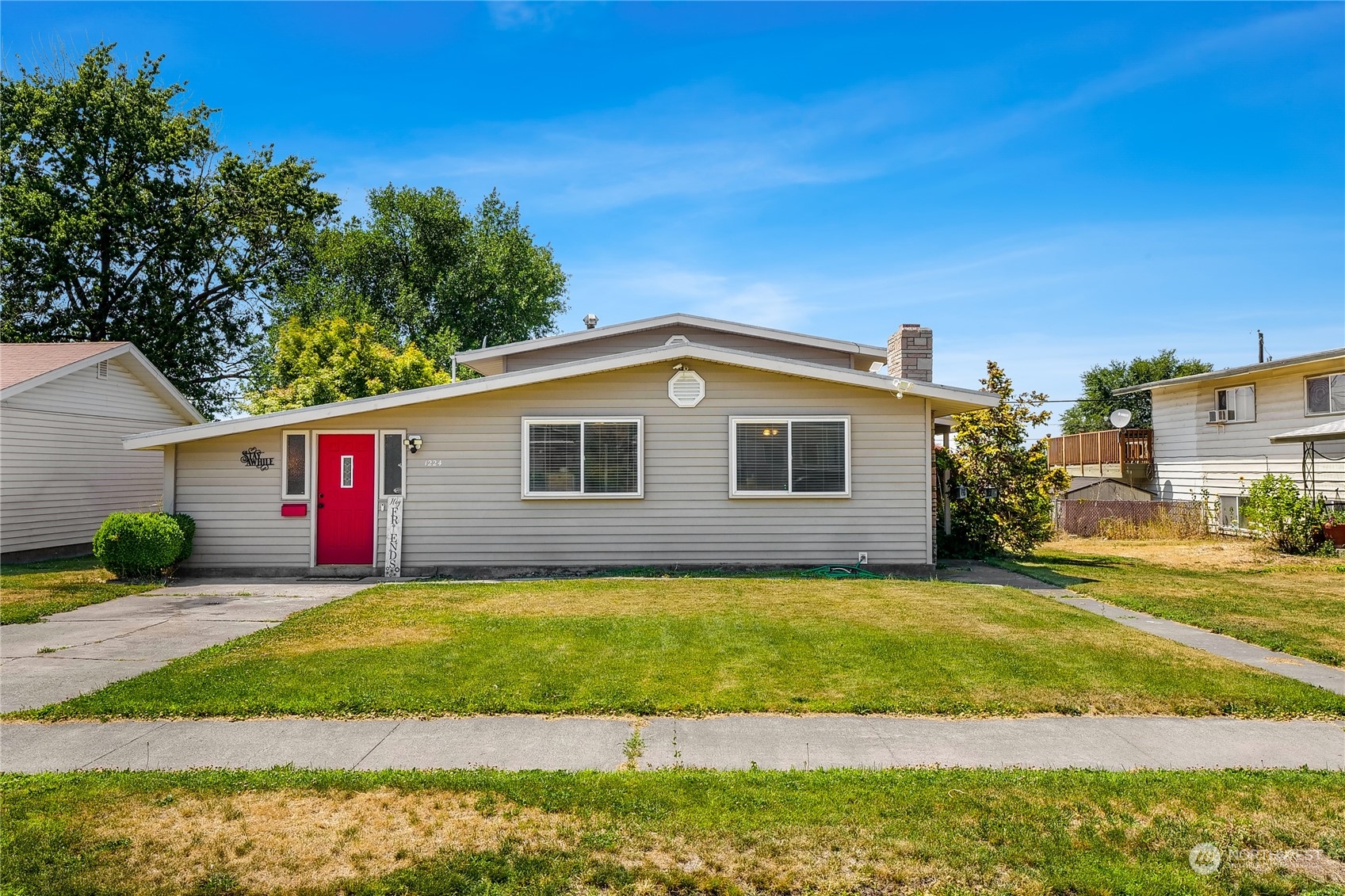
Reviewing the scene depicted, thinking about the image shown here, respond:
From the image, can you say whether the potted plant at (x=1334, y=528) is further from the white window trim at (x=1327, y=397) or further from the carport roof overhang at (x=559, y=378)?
the carport roof overhang at (x=559, y=378)

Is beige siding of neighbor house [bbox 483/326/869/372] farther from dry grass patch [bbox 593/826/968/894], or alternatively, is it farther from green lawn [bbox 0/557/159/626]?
dry grass patch [bbox 593/826/968/894]

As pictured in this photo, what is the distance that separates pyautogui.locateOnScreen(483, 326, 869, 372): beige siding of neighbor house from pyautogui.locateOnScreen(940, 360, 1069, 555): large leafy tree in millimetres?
3077

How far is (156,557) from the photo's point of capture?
36.2ft

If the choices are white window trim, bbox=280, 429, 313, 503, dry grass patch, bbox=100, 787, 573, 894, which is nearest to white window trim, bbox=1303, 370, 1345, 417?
dry grass patch, bbox=100, 787, 573, 894

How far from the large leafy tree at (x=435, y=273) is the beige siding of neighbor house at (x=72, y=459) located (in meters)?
16.7

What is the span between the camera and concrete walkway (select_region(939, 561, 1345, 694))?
20.6ft

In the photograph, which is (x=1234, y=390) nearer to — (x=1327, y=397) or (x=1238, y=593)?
(x=1327, y=397)

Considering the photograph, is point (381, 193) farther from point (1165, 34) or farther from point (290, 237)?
point (1165, 34)

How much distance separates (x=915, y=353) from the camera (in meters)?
13.5

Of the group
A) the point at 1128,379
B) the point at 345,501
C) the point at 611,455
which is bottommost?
the point at 345,501

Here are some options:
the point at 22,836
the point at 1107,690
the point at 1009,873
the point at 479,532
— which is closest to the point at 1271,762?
the point at 1107,690

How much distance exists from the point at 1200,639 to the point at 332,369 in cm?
2125

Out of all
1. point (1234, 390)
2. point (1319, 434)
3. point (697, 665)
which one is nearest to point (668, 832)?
point (697, 665)

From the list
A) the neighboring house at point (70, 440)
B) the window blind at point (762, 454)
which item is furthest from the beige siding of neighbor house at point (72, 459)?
the window blind at point (762, 454)
